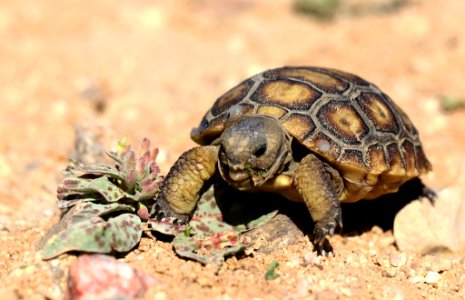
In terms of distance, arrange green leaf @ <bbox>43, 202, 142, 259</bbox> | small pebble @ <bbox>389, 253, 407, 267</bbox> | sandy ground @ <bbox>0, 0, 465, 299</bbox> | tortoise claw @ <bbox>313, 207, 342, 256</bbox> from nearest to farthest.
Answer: green leaf @ <bbox>43, 202, 142, 259</bbox>
sandy ground @ <bbox>0, 0, 465, 299</bbox>
tortoise claw @ <bbox>313, 207, 342, 256</bbox>
small pebble @ <bbox>389, 253, 407, 267</bbox>

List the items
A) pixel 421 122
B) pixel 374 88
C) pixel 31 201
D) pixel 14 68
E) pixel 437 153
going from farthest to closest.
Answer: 1. pixel 14 68
2. pixel 421 122
3. pixel 437 153
4. pixel 31 201
5. pixel 374 88

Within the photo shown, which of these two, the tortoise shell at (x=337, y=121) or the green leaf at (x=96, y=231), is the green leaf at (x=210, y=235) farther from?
the tortoise shell at (x=337, y=121)

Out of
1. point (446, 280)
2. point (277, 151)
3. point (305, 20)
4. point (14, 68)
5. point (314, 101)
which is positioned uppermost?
point (305, 20)

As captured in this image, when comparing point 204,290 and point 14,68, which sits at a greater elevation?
point 14,68

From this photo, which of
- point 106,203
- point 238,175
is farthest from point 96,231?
point 238,175

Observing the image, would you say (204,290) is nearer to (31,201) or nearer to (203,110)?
(31,201)

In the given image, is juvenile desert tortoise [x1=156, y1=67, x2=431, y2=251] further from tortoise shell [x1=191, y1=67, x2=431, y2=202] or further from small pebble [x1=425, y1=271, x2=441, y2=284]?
small pebble [x1=425, y1=271, x2=441, y2=284]

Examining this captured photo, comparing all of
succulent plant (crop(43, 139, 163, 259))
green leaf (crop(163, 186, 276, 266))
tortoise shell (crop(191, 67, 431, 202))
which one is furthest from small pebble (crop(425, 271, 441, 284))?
succulent plant (crop(43, 139, 163, 259))

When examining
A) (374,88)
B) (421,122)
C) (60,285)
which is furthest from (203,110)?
(60,285)
